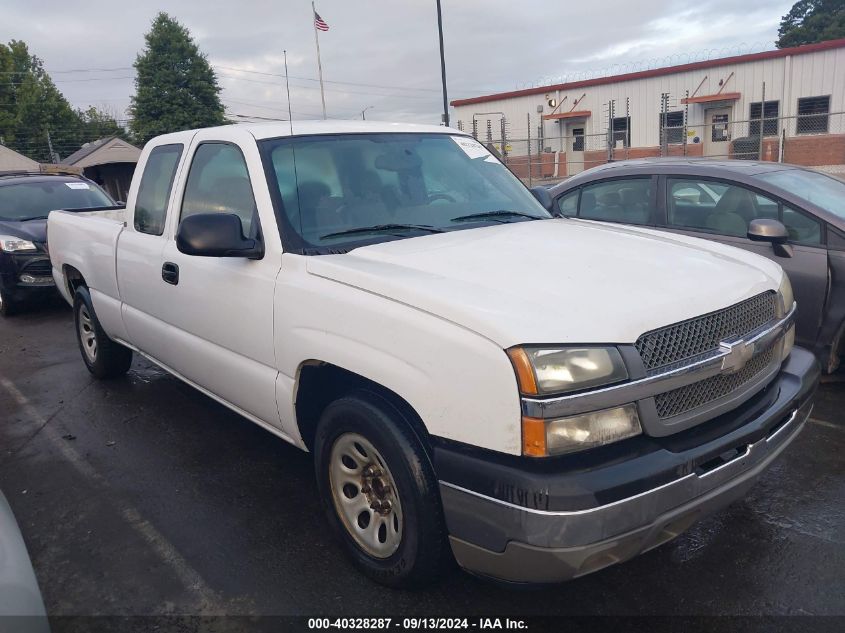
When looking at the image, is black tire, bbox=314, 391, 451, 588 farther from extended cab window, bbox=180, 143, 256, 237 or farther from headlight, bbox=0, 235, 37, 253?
headlight, bbox=0, 235, 37, 253

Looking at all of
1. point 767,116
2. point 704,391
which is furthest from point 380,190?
point 767,116

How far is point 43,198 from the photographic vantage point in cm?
979

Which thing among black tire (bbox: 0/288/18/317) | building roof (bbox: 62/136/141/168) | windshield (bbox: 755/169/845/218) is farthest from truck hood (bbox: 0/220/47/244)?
building roof (bbox: 62/136/141/168)

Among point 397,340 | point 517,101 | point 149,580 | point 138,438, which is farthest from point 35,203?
point 517,101

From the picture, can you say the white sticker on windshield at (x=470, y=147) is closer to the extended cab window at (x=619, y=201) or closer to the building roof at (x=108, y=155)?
the extended cab window at (x=619, y=201)

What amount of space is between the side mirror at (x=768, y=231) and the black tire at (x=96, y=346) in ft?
16.0

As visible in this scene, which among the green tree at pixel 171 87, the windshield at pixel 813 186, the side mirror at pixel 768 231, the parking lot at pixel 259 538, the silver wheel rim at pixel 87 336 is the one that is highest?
the green tree at pixel 171 87

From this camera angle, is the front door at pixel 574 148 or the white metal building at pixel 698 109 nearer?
the white metal building at pixel 698 109

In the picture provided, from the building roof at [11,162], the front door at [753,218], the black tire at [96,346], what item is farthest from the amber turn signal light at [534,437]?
the building roof at [11,162]

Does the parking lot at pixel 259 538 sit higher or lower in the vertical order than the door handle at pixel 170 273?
lower

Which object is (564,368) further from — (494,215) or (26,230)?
(26,230)

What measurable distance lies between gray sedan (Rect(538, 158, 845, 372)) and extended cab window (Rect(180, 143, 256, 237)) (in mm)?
1883

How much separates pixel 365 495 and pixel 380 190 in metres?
1.56

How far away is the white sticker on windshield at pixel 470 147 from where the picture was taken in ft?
13.7
